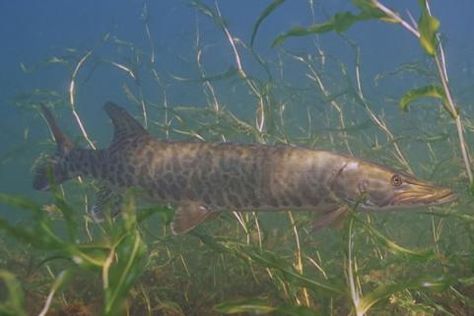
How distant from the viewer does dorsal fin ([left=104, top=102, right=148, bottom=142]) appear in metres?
5.37

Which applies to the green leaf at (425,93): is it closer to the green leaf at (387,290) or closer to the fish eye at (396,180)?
the green leaf at (387,290)

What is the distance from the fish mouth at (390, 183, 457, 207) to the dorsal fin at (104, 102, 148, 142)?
255cm

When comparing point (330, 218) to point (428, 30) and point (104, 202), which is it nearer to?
point (428, 30)

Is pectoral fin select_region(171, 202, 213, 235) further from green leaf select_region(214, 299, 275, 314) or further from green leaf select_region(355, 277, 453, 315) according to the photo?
green leaf select_region(355, 277, 453, 315)

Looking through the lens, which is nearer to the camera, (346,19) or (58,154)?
(346,19)

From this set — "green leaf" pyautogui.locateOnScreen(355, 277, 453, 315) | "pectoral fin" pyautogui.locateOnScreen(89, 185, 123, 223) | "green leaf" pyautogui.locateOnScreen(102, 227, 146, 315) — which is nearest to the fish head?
"green leaf" pyautogui.locateOnScreen(355, 277, 453, 315)

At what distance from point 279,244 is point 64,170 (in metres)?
2.34

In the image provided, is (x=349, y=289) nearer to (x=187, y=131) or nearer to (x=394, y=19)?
(x=394, y=19)

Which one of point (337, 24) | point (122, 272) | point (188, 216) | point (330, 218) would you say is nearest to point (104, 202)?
point (188, 216)

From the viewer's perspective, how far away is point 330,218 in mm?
4172

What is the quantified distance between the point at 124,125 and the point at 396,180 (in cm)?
269

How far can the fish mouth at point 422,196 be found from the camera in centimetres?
394

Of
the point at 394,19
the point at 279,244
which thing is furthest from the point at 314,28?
the point at 279,244

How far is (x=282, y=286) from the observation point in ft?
12.6
